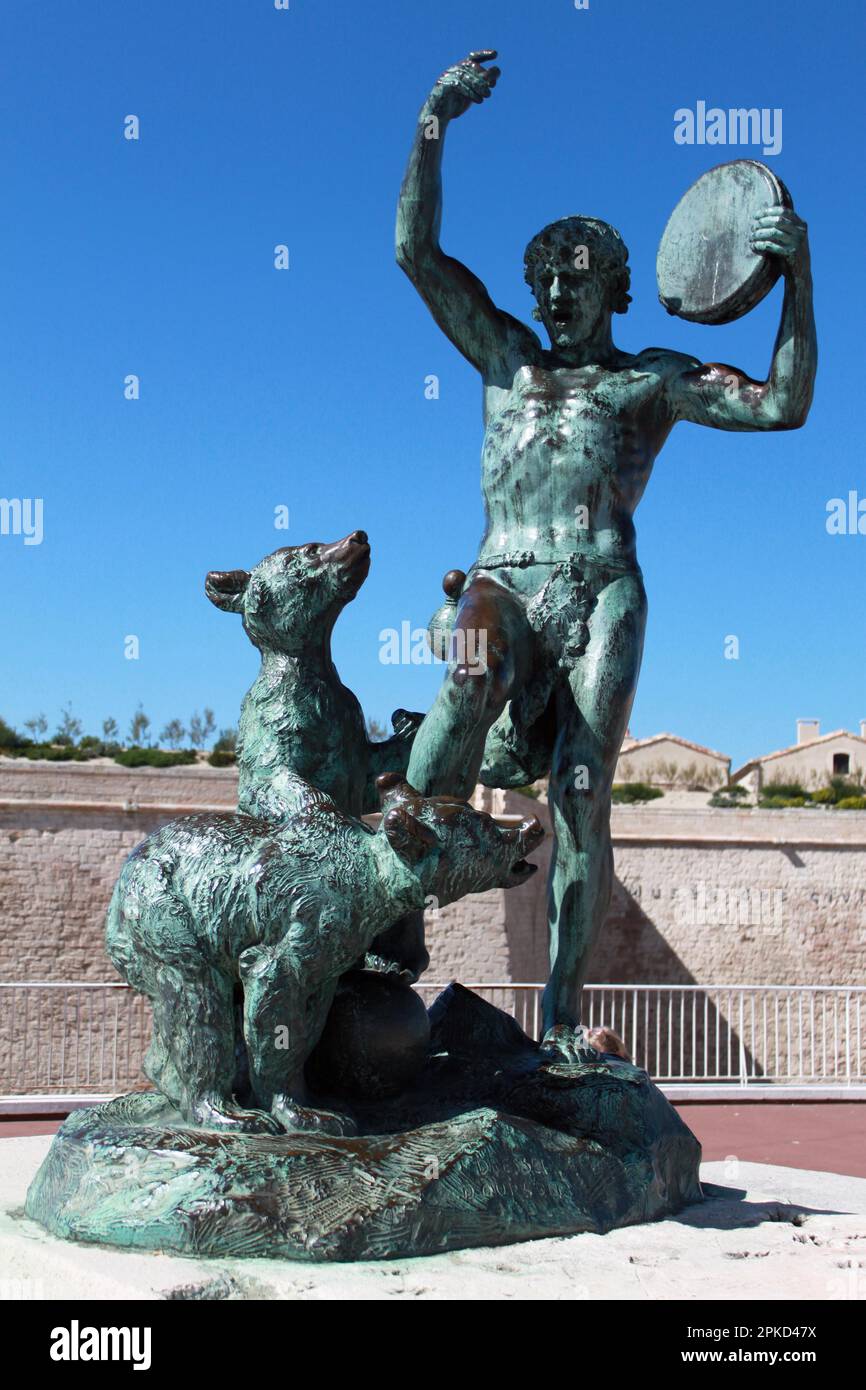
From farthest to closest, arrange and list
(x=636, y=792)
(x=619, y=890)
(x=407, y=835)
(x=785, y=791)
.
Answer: (x=785, y=791)
(x=636, y=792)
(x=619, y=890)
(x=407, y=835)

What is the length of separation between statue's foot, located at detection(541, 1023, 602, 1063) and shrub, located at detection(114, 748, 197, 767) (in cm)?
2190

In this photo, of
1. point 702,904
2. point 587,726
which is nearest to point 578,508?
point 587,726

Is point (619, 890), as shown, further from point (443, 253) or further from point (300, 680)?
point (300, 680)

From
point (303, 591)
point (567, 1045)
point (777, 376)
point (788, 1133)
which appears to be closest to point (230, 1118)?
point (567, 1045)

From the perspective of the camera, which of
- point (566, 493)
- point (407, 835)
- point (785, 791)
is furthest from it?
point (785, 791)

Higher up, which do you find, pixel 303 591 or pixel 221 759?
pixel 303 591

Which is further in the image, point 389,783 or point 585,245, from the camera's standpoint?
point 585,245

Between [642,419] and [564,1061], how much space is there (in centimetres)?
199

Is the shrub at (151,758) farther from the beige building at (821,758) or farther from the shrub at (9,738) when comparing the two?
the beige building at (821,758)

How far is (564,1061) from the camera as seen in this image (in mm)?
4148

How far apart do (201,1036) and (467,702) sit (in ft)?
3.81

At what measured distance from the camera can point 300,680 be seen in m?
4.02
